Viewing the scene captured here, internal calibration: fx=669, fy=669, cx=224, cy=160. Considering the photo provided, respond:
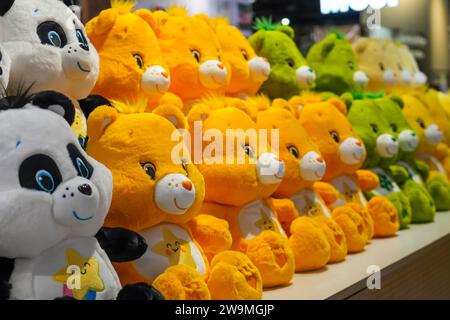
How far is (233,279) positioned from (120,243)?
9.5 inches

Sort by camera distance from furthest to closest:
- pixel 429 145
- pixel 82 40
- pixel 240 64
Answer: pixel 429 145
pixel 240 64
pixel 82 40

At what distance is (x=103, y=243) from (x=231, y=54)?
33.9 inches

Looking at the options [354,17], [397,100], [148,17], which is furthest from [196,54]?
[354,17]

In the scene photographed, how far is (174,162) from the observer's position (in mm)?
1259

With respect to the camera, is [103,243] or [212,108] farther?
[212,108]

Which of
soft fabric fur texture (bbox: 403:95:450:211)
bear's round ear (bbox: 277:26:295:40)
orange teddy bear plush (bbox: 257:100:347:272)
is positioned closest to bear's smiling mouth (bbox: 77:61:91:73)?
orange teddy bear plush (bbox: 257:100:347:272)

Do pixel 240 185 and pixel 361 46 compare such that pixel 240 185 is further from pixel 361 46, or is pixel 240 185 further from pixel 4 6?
A: pixel 361 46

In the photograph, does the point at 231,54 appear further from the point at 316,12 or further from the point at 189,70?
the point at 316,12

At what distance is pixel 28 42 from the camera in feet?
3.94

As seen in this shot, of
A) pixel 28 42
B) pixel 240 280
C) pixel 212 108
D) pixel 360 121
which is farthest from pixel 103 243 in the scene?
pixel 360 121

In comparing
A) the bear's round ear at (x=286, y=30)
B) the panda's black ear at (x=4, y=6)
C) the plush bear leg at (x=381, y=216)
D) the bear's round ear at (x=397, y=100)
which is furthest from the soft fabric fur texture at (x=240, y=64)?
the panda's black ear at (x=4, y=6)

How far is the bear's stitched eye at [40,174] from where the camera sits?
91 cm

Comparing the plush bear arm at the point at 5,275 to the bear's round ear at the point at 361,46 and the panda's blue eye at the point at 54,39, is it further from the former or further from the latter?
the bear's round ear at the point at 361,46

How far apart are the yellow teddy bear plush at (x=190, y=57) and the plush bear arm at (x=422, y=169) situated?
91 cm
